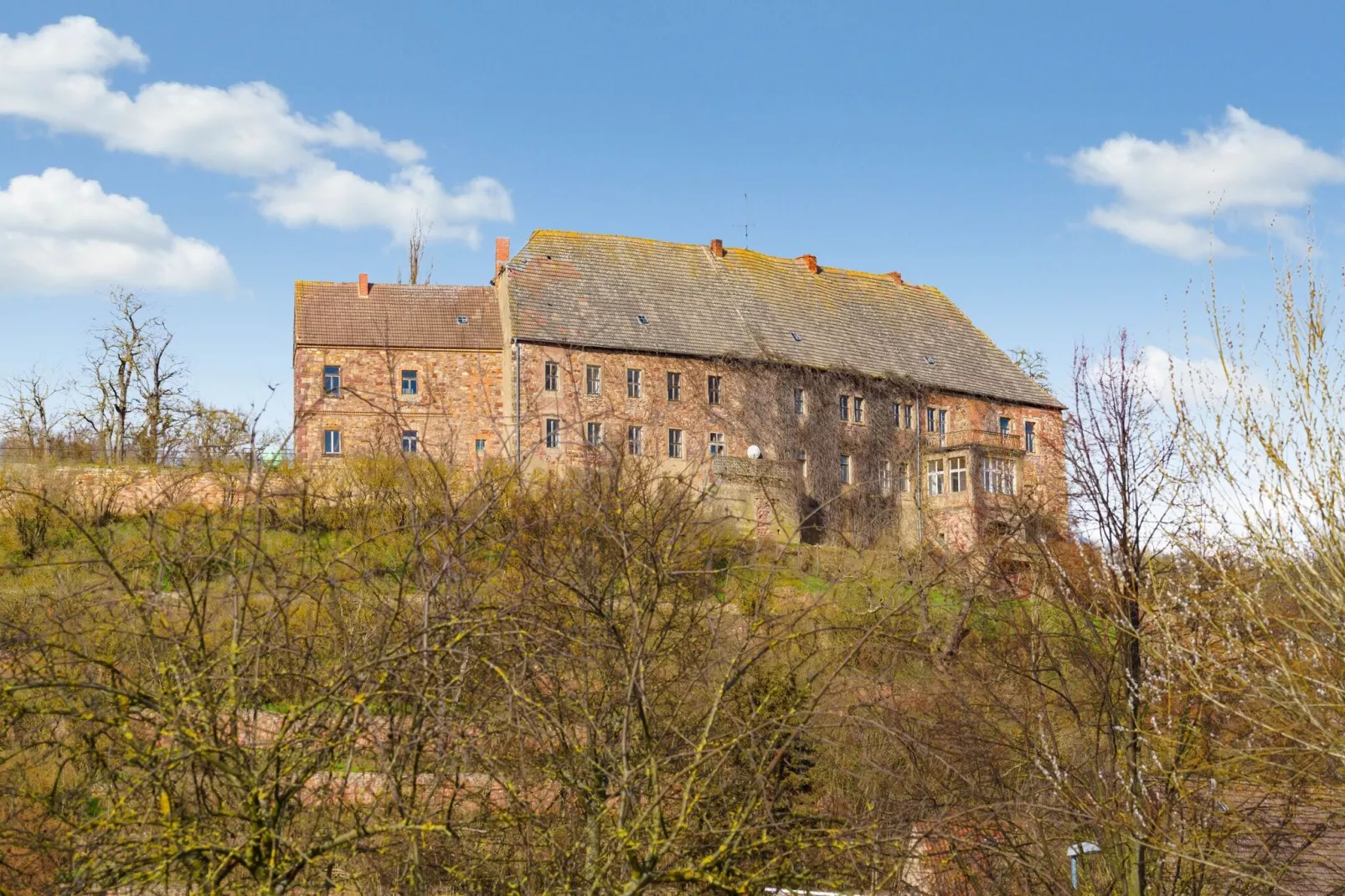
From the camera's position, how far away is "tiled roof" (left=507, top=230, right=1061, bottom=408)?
37156 millimetres

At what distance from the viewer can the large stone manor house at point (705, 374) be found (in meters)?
35.3

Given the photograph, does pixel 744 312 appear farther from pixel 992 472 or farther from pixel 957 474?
pixel 992 472

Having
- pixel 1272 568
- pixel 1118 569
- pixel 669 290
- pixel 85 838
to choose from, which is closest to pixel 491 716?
pixel 85 838

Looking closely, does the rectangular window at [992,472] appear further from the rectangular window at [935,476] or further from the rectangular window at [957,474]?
the rectangular window at [935,476]

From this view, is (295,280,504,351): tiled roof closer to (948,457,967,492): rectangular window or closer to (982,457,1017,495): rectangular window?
(948,457,967,492): rectangular window

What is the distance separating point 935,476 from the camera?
126 ft

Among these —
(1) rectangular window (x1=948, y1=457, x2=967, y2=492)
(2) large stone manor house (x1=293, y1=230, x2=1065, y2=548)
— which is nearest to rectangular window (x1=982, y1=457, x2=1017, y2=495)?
(2) large stone manor house (x1=293, y1=230, x2=1065, y2=548)

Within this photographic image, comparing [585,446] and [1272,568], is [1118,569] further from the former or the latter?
[585,446]

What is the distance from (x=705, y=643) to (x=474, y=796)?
2027mm

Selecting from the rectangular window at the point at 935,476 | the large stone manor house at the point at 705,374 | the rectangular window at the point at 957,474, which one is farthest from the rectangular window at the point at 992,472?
the rectangular window at the point at 935,476

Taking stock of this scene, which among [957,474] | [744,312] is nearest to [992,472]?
[957,474]

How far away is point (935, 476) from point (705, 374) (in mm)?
7755

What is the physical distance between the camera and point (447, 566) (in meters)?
4.50

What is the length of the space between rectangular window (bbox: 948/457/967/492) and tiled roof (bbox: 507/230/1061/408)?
3454 mm
